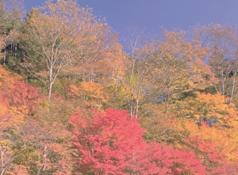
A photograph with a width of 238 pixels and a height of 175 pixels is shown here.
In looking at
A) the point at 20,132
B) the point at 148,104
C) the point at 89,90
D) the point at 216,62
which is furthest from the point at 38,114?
the point at 216,62

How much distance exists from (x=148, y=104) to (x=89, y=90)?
4.38m

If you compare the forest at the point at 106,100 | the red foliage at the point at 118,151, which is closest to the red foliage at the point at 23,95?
the forest at the point at 106,100

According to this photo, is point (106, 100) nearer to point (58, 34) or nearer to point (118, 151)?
point (58, 34)

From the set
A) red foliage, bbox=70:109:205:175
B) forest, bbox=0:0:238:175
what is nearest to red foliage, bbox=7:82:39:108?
forest, bbox=0:0:238:175

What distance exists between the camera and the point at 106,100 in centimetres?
3303

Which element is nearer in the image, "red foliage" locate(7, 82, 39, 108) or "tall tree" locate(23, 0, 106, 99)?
"red foliage" locate(7, 82, 39, 108)

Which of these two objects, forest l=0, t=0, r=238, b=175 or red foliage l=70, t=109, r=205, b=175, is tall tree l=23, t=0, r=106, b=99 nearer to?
forest l=0, t=0, r=238, b=175

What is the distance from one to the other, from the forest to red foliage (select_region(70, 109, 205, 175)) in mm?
51

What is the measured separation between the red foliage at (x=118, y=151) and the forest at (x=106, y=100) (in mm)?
51

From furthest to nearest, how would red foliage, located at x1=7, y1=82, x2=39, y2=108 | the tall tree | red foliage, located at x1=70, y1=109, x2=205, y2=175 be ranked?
the tall tree < red foliage, located at x1=7, y1=82, x2=39, y2=108 < red foliage, located at x1=70, y1=109, x2=205, y2=175

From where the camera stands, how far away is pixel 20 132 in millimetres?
22703

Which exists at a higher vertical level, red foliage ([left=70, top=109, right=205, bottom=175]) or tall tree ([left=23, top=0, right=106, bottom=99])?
tall tree ([left=23, top=0, right=106, bottom=99])

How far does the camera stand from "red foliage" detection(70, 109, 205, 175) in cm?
2127

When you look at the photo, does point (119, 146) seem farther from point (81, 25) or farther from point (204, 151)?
point (81, 25)
